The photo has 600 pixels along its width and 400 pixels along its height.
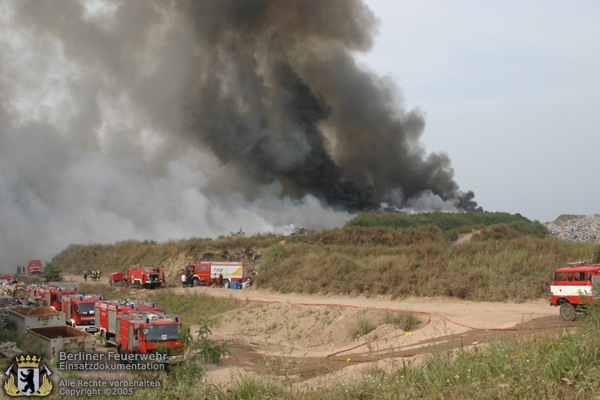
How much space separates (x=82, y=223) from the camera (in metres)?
70.1

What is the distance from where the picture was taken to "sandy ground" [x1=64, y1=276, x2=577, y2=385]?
18.4 meters

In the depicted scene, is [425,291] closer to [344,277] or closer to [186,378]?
[344,277]

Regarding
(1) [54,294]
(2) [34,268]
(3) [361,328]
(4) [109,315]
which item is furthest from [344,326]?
(2) [34,268]

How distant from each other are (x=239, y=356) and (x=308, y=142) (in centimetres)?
5168

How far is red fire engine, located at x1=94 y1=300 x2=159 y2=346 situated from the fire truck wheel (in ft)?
45.1

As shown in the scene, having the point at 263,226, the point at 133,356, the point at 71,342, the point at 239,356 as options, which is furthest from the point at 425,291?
the point at 263,226

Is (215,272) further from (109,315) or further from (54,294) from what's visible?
(109,315)

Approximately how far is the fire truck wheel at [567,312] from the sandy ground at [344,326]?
18.0 inches

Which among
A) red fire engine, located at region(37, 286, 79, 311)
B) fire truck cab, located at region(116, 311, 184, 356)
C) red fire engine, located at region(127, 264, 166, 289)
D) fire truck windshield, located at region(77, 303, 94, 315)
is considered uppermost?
red fire engine, located at region(127, 264, 166, 289)

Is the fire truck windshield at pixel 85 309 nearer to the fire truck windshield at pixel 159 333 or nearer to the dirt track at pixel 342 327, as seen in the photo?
the dirt track at pixel 342 327

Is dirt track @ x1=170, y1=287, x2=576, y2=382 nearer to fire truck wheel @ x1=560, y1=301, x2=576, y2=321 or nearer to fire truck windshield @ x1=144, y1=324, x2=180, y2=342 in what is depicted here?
fire truck wheel @ x1=560, y1=301, x2=576, y2=321

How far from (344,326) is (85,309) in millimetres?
10536

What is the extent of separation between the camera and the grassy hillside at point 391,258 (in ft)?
94.8

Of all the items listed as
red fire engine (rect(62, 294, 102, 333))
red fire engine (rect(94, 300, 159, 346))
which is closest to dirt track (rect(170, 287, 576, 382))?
red fire engine (rect(94, 300, 159, 346))
